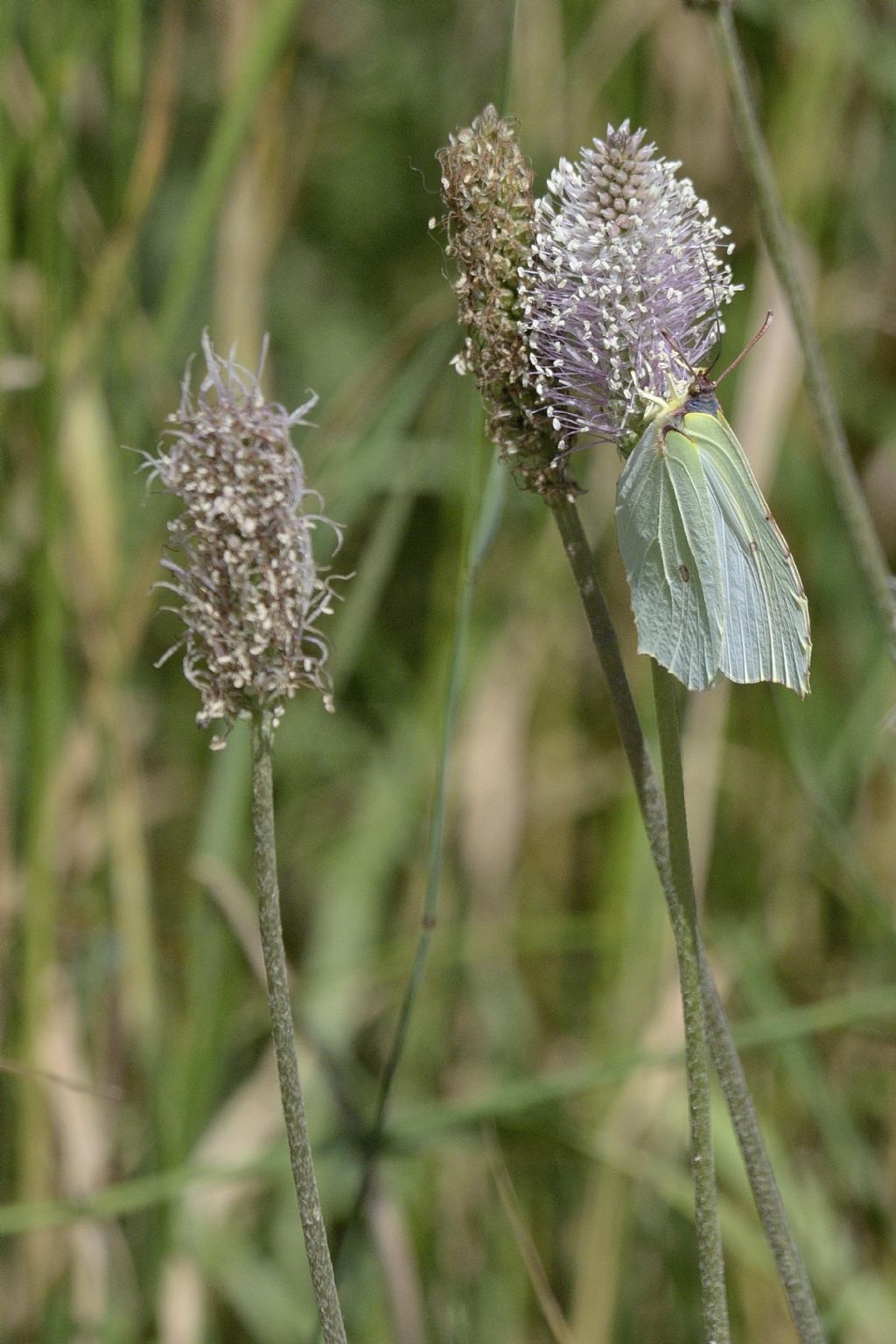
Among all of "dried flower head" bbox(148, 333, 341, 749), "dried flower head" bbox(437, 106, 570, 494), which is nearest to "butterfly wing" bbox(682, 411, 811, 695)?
"dried flower head" bbox(437, 106, 570, 494)

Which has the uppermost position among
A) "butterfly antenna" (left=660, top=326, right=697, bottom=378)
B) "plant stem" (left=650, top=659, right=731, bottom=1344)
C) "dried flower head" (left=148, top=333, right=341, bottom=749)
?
"butterfly antenna" (left=660, top=326, right=697, bottom=378)

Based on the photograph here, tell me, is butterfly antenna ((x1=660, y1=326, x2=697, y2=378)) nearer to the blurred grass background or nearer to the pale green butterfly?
the pale green butterfly

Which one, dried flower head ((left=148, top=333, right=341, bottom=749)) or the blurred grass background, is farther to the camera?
the blurred grass background

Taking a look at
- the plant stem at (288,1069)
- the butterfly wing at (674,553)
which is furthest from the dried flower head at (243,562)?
the butterfly wing at (674,553)

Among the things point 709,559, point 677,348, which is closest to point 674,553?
point 709,559

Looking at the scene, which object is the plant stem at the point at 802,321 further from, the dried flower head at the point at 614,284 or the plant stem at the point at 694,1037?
the plant stem at the point at 694,1037

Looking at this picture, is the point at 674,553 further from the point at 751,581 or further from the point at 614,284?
the point at 614,284

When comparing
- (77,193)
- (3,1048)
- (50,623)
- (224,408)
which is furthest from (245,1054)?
(224,408)
